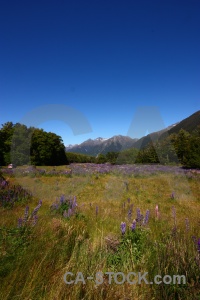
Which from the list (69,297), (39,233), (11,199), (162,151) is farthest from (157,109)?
(162,151)

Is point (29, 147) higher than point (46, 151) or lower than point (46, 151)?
higher

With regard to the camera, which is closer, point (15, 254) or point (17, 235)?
point (15, 254)

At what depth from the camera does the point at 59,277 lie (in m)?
2.32

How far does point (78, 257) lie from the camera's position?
113 inches

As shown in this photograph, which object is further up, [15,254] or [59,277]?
[15,254]

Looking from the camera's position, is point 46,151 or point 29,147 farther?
point 46,151

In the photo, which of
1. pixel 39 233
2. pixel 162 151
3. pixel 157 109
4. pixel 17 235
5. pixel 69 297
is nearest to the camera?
pixel 69 297

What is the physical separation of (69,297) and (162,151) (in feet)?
117

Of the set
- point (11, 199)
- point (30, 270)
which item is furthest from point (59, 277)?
point (11, 199)

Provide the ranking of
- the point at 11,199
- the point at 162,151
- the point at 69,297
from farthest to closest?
1. the point at 162,151
2. the point at 11,199
3. the point at 69,297

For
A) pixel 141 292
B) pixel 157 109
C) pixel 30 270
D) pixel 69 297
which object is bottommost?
pixel 141 292

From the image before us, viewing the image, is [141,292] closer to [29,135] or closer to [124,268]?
[124,268]

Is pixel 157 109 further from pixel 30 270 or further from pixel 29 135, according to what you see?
pixel 29 135

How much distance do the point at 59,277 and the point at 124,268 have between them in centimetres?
89
